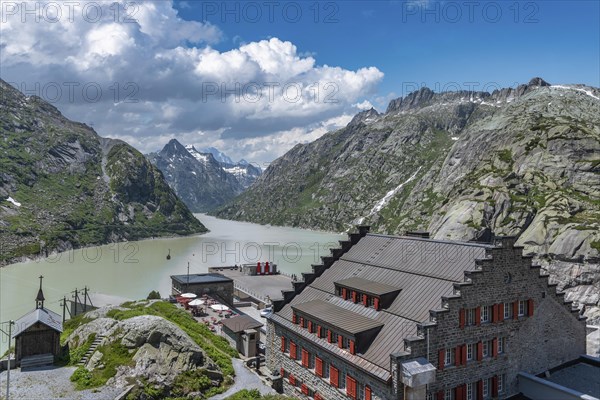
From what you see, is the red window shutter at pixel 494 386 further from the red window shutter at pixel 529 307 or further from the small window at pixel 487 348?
the red window shutter at pixel 529 307

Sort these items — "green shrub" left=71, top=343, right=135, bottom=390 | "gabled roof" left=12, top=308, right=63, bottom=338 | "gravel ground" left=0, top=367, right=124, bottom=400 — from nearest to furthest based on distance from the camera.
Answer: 1. "gravel ground" left=0, top=367, right=124, bottom=400
2. "green shrub" left=71, top=343, right=135, bottom=390
3. "gabled roof" left=12, top=308, right=63, bottom=338

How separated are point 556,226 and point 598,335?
78.4m

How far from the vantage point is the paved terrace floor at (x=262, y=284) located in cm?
8506

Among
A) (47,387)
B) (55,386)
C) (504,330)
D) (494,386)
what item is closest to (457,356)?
(494,386)

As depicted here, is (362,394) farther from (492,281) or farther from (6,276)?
(6,276)

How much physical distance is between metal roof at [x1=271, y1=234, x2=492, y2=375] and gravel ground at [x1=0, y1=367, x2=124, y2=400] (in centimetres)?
1566

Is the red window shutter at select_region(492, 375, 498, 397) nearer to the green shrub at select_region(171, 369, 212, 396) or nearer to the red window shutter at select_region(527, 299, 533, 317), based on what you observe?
the red window shutter at select_region(527, 299, 533, 317)

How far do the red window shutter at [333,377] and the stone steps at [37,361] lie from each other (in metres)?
25.4

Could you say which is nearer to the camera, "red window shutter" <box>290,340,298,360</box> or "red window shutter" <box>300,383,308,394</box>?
"red window shutter" <box>300,383,308,394</box>

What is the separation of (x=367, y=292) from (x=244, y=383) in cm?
1429

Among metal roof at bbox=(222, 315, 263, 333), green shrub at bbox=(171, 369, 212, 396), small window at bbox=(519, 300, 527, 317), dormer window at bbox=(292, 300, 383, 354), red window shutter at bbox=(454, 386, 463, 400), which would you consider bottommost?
green shrub at bbox=(171, 369, 212, 396)

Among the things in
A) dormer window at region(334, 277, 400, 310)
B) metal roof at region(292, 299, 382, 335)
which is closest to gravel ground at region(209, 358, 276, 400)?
metal roof at region(292, 299, 382, 335)

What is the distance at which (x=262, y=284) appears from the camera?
311ft

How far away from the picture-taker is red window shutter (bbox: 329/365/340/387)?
107ft
